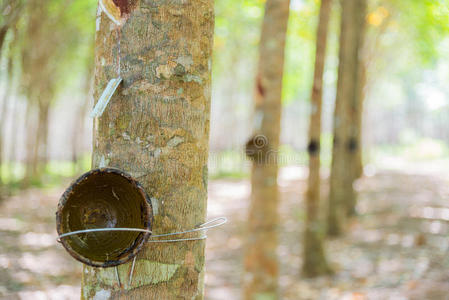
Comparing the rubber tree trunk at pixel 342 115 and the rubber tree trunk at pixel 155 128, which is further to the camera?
the rubber tree trunk at pixel 342 115

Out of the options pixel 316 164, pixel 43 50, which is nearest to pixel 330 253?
pixel 316 164

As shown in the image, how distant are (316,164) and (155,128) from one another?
5.57 metres

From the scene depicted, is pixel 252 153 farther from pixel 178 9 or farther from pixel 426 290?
pixel 178 9

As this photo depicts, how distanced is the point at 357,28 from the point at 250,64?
13778 millimetres

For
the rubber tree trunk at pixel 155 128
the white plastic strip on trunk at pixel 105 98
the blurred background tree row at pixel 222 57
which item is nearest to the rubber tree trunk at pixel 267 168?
the blurred background tree row at pixel 222 57

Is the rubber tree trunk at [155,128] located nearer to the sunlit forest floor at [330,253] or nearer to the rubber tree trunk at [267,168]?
the rubber tree trunk at [267,168]

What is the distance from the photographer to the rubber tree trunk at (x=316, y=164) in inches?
252

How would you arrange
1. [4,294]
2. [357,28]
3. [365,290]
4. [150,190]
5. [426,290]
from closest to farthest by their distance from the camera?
[150,190] → [4,294] → [426,290] → [365,290] → [357,28]

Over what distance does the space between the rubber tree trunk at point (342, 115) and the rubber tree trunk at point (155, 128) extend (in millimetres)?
6740

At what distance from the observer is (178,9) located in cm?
142

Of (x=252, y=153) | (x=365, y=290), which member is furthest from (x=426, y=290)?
(x=252, y=153)

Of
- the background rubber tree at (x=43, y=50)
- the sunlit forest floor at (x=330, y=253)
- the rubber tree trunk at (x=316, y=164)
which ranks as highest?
the background rubber tree at (x=43, y=50)

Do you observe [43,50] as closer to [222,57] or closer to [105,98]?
[222,57]

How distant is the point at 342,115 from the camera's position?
25.9 feet
